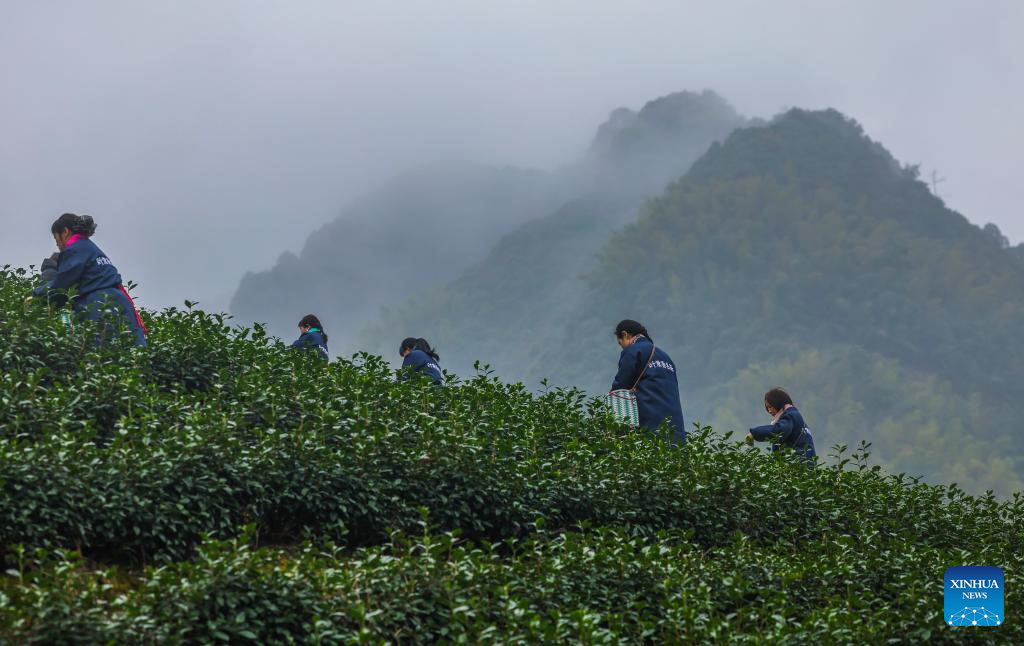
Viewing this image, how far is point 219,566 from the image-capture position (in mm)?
6254

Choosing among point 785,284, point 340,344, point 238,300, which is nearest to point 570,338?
point 785,284

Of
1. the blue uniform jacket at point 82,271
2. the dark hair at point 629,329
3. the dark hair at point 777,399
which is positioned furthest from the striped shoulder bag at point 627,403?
the blue uniform jacket at point 82,271

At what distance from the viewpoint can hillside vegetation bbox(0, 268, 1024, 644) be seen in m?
6.31

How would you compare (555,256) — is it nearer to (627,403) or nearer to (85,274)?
(627,403)

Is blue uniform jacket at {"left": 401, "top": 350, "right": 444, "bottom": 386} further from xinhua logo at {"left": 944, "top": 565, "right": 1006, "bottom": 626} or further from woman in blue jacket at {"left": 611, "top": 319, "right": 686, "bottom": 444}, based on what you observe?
xinhua logo at {"left": 944, "top": 565, "right": 1006, "bottom": 626}

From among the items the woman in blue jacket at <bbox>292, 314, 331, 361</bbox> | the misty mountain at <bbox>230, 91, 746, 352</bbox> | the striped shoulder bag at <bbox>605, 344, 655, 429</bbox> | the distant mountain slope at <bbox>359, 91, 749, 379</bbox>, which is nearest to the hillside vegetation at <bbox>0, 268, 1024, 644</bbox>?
the striped shoulder bag at <bbox>605, 344, 655, 429</bbox>

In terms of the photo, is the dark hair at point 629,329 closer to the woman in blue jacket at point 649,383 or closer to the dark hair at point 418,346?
the woman in blue jacket at point 649,383

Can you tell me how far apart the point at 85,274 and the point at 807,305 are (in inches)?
4054

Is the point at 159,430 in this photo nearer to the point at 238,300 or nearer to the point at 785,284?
the point at 785,284

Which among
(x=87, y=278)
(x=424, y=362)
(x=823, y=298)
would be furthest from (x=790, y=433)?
(x=823, y=298)

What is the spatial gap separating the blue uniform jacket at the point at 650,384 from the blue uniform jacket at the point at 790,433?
0.77 m

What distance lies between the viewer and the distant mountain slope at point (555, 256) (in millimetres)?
123562

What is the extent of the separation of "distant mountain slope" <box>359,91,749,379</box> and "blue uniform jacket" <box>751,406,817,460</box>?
98281 mm

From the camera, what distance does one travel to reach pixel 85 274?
35.2ft
